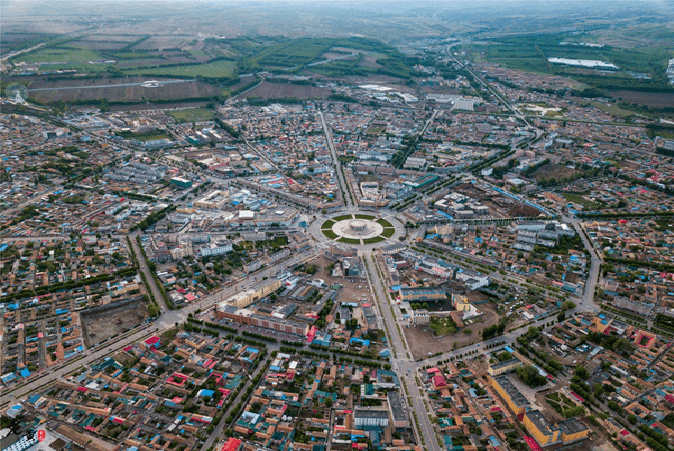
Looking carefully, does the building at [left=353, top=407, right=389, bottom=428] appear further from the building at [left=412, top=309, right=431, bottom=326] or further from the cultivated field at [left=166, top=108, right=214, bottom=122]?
the cultivated field at [left=166, top=108, right=214, bottom=122]

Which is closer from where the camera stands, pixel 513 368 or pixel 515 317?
pixel 513 368

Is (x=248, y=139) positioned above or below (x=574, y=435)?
above

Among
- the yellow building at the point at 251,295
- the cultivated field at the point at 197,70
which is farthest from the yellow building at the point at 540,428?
the cultivated field at the point at 197,70

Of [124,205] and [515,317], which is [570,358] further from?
[124,205]

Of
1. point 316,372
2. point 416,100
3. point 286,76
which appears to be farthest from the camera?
point 286,76

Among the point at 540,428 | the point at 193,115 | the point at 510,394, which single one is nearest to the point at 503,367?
the point at 510,394

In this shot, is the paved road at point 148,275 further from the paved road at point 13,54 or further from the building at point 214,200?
the paved road at point 13,54

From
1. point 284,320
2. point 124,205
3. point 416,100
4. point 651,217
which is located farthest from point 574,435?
point 416,100
